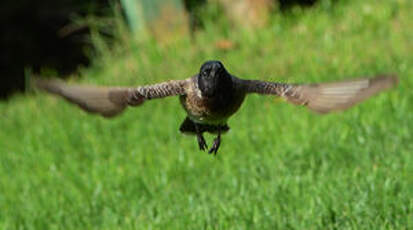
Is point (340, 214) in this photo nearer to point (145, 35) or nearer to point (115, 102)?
point (115, 102)

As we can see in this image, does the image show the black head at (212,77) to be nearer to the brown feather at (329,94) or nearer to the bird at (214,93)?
the bird at (214,93)

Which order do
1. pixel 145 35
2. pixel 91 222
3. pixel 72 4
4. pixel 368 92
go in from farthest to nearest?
pixel 72 4 → pixel 145 35 → pixel 91 222 → pixel 368 92

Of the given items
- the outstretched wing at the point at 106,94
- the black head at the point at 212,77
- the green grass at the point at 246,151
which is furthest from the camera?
the green grass at the point at 246,151

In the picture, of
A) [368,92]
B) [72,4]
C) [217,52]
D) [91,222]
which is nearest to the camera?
[368,92]

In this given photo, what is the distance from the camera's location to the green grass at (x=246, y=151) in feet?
15.5

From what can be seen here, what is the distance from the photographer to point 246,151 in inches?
233

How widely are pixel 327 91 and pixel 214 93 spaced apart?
684 millimetres

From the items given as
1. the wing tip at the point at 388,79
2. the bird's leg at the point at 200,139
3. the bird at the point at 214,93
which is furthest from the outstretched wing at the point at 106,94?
the wing tip at the point at 388,79

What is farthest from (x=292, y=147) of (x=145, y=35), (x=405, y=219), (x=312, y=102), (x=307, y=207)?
(x=145, y=35)

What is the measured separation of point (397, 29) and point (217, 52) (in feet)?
7.41

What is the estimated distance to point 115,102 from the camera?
3.26 metres

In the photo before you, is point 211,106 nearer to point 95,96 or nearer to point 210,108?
point 210,108

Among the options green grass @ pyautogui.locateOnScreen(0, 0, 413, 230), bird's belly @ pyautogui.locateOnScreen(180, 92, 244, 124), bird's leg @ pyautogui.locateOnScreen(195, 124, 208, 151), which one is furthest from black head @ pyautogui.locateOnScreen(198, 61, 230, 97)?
green grass @ pyautogui.locateOnScreen(0, 0, 413, 230)

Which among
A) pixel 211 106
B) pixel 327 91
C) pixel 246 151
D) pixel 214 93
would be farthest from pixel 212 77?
pixel 246 151
